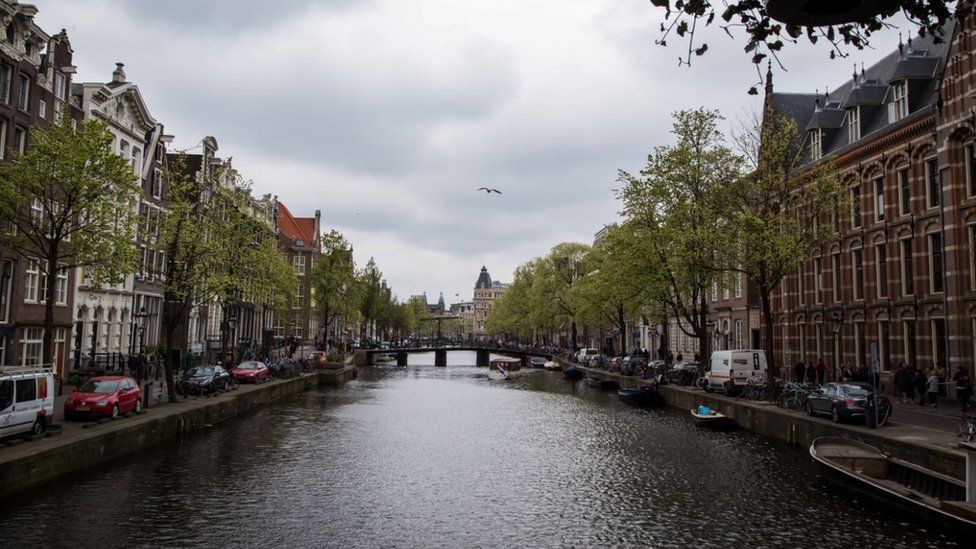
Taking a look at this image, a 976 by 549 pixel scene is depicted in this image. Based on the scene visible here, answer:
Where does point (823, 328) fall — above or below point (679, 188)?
below

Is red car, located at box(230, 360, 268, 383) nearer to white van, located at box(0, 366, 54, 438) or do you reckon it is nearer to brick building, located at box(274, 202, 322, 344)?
white van, located at box(0, 366, 54, 438)

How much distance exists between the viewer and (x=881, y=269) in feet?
138

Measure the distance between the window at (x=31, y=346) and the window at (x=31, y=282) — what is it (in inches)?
68.7

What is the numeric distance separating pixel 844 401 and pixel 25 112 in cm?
4168

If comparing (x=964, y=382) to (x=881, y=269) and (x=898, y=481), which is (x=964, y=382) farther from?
(x=898, y=481)

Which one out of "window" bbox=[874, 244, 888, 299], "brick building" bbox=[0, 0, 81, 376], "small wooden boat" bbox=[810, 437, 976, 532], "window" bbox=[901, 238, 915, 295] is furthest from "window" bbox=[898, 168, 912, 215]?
"brick building" bbox=[0, 0, 81, 376]

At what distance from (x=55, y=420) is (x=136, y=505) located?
10931 millimetres

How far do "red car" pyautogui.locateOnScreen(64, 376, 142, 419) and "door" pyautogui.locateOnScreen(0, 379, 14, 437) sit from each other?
220 inches

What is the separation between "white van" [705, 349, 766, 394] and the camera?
4334cm

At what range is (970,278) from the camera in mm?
34125

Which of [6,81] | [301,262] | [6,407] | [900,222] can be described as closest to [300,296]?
[301,262]

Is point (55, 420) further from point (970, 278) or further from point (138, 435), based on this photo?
point (970, 278)

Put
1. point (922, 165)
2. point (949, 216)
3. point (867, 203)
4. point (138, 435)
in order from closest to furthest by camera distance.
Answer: point (138, 435) → point (949, 216) → point (922, 165) → point (867, 203)

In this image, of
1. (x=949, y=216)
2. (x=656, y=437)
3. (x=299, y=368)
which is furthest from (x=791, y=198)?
(x=299, y=368)
